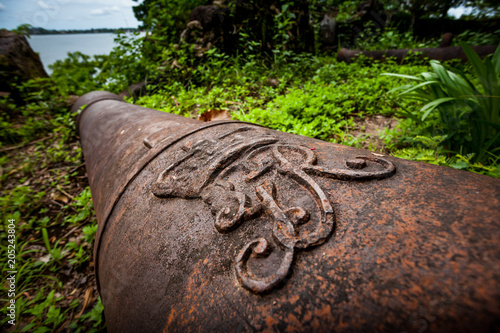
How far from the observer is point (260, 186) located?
688 millimetres

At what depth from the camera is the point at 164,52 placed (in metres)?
4.49

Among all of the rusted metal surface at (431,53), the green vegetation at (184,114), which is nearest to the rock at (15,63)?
the green vegetation at (184,114)

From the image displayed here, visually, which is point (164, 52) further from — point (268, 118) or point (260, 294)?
point (260, 294)

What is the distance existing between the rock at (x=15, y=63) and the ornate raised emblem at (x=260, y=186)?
619 cm

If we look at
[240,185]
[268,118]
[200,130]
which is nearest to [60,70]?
[268,118]

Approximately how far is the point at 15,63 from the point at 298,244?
7.22 m

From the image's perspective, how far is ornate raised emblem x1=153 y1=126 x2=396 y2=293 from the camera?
0.52 m

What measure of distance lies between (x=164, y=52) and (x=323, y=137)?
3943 millimetres

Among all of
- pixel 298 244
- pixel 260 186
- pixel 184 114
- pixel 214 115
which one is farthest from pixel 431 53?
pixel 298 244

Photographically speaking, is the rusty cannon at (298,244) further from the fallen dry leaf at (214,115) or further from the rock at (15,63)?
the rock at (15,63)

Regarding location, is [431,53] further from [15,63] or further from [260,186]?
[15,63]

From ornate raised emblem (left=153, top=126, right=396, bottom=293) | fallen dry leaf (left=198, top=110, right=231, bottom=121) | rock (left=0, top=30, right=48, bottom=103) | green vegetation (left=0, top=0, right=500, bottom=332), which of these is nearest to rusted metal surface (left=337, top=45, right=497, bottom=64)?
green vegetation (left=0, top=0, right=500, bottom=332)

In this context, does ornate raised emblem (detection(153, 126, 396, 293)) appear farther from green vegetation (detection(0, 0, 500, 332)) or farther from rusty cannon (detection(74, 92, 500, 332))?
green vegetation (detection(0, 0, 500, 332))

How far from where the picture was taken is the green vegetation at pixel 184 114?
5.25 feet
